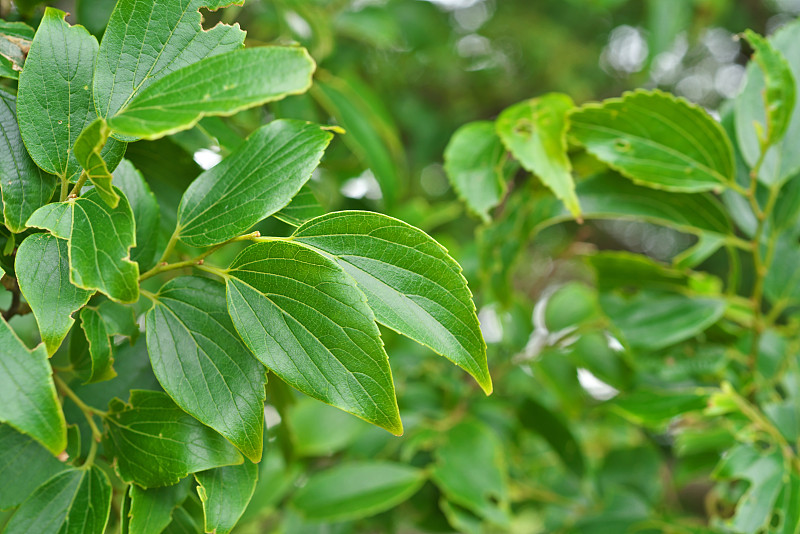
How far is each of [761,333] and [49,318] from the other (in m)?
0.57

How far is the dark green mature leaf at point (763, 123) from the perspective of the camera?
20.2 inches

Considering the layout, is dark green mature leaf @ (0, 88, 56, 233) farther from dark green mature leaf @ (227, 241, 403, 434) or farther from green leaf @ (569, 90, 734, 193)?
green leaf @ (569, 90, 734, 193)

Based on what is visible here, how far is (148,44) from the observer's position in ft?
1.04

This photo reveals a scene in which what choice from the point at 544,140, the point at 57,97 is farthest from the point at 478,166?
the point at 57,97

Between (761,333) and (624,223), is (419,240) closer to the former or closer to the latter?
(761,333)

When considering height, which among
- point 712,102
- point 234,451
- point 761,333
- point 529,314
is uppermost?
point 234,451

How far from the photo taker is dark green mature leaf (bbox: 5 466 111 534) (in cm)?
32

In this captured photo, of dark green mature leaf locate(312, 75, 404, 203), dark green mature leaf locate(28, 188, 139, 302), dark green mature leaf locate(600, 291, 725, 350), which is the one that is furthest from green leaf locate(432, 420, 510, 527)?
dark green mature leaf locate(28, 188, 139, 302)

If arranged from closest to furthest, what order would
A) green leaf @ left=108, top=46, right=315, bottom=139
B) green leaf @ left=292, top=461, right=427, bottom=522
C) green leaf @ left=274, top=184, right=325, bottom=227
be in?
A: green leaf @ left=108, top=46, right=315, bottom=139 → green leaf @ left=274, top=184, right=325, bottom=227 → green leaf @ left=292, top=461, right=427, bottom=522

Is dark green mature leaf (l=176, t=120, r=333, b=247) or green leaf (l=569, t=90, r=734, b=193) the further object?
green leaf (l=569, t=90, r=734, b=193)

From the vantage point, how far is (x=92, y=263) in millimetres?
279

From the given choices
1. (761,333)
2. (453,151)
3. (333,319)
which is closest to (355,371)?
(333,319)

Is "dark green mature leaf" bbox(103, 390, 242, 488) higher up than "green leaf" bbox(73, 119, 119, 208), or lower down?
lower down

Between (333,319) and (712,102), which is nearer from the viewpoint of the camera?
(333,319)
